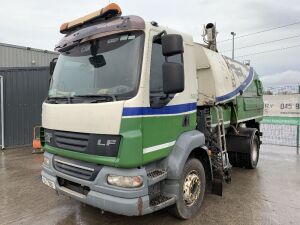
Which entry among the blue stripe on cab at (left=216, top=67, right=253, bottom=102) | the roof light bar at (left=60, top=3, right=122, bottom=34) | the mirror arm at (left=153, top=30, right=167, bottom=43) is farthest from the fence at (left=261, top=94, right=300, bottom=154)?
the roof light bar at (left=60, top=3, right=122, bottom=34)

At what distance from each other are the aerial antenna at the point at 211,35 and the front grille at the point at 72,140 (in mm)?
3647

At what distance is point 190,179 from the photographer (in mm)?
4234

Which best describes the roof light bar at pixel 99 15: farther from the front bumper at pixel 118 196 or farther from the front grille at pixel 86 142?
the front bumper at pixel 118 196

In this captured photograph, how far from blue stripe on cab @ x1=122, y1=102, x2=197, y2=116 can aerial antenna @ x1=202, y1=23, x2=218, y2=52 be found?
7.17 feet

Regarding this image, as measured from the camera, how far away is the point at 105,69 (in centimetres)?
361

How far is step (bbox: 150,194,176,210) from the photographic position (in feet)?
11.5

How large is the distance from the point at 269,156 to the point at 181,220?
5.99 meters

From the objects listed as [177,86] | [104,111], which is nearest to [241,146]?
[177,86]

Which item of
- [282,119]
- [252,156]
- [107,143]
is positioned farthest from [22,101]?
[282,119]

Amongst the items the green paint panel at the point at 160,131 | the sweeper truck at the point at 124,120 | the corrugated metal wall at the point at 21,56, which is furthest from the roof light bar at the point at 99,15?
the corrugated metal wall at the point at 21,56

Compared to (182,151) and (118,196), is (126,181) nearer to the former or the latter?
(118,196)

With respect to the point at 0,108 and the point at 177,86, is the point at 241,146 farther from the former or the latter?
the point at 0,108

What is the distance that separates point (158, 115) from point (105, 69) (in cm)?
90

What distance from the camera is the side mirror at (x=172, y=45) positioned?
331 centimetres
